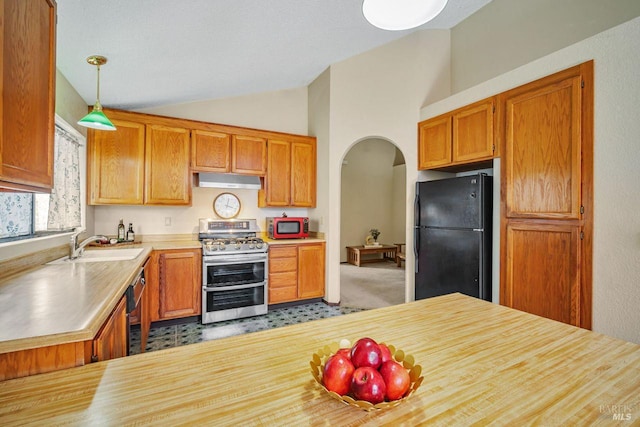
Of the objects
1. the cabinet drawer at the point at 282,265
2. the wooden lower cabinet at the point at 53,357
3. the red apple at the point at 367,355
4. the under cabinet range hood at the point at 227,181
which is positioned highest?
the under cabinet range hood at the point at 227,181

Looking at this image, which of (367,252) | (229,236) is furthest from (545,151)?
(367,252)

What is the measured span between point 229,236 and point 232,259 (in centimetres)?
51

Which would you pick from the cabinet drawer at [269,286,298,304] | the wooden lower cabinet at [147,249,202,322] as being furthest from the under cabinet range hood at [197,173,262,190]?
the cabinet drawer at [269,286,298,304]

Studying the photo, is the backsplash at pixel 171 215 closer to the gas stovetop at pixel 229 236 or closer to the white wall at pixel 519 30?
the gas stovetop at pixel 229 236

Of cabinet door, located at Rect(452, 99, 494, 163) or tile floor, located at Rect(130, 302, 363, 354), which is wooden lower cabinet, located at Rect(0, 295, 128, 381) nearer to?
tile floor, located at Rect(130, 302, 363, 354)

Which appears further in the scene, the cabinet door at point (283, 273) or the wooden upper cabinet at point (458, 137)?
the cabinet door at point (283, 273)

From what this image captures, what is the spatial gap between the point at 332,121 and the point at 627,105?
8.92 ft

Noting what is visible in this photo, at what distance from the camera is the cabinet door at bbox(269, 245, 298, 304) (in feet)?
12.0

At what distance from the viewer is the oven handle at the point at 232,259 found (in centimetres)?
323

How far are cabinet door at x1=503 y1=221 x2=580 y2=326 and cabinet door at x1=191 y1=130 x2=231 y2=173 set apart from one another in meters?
3.13

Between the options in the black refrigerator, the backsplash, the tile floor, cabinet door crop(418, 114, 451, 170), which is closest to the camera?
the black refrigerator

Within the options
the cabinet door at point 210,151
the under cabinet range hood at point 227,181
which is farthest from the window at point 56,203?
the under cabinet range hood at point 227,181

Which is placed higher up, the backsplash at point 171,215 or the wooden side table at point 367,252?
the backsplash at point 171,215

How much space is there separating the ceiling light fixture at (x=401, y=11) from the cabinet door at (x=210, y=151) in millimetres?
2778
